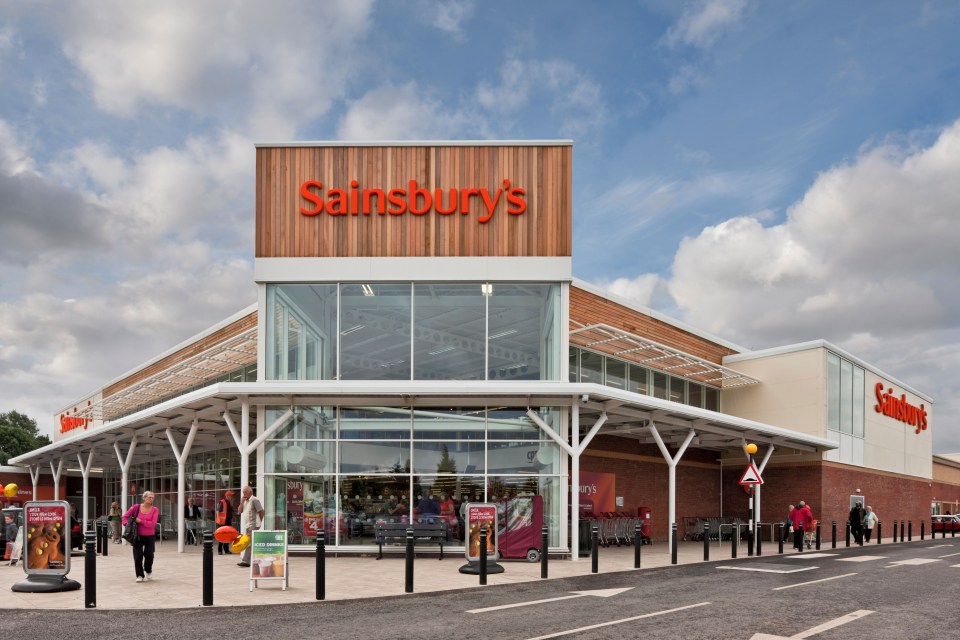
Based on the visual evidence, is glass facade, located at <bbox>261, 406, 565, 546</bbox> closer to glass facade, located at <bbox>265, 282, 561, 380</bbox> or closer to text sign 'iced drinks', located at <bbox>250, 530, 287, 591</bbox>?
glass facade, located at <bbox>265, 282, 561, 380</bbox>

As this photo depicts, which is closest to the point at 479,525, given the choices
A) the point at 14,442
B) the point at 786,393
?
the point at 786,393

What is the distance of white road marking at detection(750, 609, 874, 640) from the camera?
31.4 feet

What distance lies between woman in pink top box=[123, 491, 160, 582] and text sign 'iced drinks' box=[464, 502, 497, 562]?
18.4 ft

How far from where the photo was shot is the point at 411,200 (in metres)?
20.9

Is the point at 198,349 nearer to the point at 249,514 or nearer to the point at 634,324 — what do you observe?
the point at 634,324

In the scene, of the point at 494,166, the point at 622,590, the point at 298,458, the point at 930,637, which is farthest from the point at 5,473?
the point at 930,637

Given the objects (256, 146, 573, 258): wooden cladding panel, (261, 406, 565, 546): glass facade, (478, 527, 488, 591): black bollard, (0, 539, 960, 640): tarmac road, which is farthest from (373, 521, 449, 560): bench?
(256, 146, 573, 258): wooden cladding panel

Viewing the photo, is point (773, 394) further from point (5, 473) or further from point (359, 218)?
point (5, 473)

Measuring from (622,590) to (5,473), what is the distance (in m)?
47.6

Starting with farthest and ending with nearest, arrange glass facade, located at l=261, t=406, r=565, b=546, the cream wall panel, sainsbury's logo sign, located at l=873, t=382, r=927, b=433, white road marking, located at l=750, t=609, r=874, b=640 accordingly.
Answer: sainsbury's logo sign, located at l=873, t=382, r=927, b=433
the cream wall panel
glass facade, located at l=261, t=406, r=565, b=546
white road marking, located at l=750, t=609, r=874, b=640

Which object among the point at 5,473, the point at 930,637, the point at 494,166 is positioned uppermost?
the point at 494,166

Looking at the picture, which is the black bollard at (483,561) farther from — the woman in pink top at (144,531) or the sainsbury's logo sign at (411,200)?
the sainsbury's logo sign at (411,200)

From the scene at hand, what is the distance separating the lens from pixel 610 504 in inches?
1096

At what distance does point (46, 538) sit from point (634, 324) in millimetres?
19609
